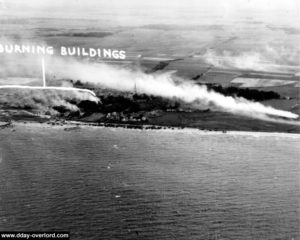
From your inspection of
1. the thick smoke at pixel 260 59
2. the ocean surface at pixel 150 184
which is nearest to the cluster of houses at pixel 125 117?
the ocean surface at pixel 150 184

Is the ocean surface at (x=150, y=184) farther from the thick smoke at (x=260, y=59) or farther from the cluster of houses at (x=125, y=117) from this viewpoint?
the thick smoke at (x=260, y=59)

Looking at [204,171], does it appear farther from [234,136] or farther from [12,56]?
[12,56]

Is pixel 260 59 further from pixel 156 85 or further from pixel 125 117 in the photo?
pixel 125 117

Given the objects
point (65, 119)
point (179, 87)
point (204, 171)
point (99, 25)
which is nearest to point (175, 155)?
point (204, 171)

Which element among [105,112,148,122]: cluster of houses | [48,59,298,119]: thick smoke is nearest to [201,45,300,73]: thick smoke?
[48,59,298,119]: thick smoke

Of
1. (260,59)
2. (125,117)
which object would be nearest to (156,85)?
(125,117)

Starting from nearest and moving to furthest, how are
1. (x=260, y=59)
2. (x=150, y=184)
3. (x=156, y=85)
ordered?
(x=260, y=59) < (x=156, y=85) < (x=150, y=184)
